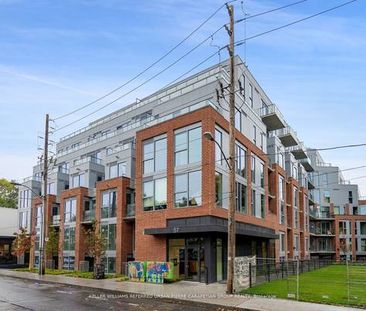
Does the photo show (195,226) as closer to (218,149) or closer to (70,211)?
(218,149)

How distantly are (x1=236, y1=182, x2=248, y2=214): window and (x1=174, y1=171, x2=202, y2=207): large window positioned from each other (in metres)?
5.23

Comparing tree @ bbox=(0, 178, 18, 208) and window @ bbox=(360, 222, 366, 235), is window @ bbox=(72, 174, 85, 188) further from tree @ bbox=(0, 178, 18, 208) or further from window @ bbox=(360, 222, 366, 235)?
window @ bbox=(360, 222, 366, 235)

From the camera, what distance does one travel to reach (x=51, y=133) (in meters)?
36.8

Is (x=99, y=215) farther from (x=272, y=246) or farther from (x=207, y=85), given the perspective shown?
(x=272, y=246)

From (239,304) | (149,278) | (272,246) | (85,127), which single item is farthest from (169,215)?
(85,127)

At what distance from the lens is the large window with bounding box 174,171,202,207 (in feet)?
84.3

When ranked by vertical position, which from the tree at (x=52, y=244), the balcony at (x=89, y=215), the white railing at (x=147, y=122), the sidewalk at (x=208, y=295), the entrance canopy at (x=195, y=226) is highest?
the white railing at (x=147, y=122)

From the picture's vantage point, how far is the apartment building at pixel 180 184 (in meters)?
25.9

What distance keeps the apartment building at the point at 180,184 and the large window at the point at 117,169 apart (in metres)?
0.09

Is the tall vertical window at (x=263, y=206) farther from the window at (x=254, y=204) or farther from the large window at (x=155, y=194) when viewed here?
the large window at (x=155, y=194)

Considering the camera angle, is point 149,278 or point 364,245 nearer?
point 149,278

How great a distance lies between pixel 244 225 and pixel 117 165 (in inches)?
504

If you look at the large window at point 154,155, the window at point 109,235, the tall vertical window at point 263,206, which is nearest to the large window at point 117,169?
the window at point 109,235

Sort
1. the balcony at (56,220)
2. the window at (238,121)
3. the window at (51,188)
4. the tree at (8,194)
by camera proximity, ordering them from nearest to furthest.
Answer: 1. the window at (238,121)
2. the balcony at (56,220)
3. the window at (51,188)
4. the tree at (8,194)
